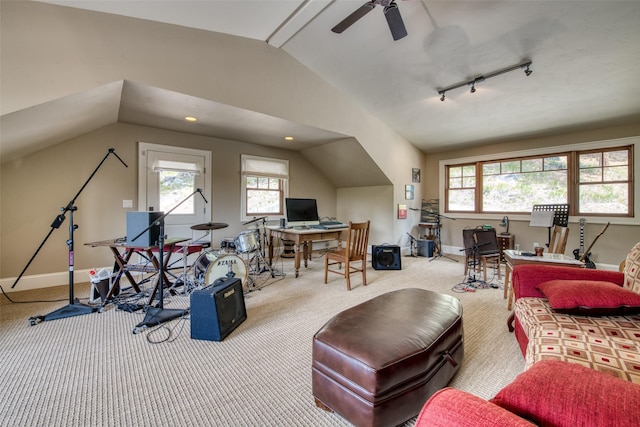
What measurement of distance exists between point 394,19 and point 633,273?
8.33ft

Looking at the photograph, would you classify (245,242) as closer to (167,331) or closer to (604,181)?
(167,331)

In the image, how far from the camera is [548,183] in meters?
4.86

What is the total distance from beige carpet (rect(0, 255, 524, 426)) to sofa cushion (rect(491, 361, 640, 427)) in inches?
31.6

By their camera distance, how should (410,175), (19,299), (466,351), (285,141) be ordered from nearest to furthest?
(466,351), (19,299), (285,141), (410,175)

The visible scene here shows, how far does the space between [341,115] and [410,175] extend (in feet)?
8.22

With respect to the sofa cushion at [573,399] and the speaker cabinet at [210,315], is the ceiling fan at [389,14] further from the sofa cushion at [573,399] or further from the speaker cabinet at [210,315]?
the speaker cabinet at [210,315]

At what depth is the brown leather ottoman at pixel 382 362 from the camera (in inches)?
46.6

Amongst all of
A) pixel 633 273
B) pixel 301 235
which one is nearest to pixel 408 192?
pixel 301 235

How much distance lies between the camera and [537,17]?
2574mm

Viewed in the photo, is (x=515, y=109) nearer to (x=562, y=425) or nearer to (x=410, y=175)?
(x=410, y=175)

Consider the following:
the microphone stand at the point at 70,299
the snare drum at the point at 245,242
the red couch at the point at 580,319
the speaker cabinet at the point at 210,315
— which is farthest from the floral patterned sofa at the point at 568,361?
the microphone stand at the point at 70,299

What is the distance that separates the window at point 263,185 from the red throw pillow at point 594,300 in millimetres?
4637

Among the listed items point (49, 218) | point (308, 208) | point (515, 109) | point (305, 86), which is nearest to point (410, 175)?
point (515, 109)

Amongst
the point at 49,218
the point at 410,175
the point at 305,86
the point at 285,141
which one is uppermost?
the point at 305,86
